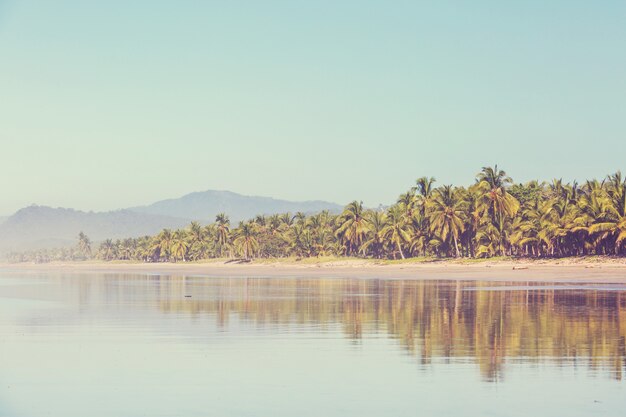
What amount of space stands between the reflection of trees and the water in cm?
8

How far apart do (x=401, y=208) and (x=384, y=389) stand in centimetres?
11570

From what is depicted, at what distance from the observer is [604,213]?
267ft

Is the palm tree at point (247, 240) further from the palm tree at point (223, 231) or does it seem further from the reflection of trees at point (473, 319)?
the reflection of trees at point (473, 319)

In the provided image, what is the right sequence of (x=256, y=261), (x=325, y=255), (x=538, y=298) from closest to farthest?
(x=538, y=298), (x=325, y=255), (x=256, y=261)

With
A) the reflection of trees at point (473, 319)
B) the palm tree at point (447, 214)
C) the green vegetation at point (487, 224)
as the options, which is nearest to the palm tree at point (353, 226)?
the green vegetation at point (487, 224)

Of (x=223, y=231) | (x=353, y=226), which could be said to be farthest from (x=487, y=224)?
(x=223, y=231)

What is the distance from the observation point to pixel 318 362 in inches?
725

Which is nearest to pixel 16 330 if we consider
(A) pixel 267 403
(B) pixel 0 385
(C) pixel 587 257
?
(B) pixel 0 385

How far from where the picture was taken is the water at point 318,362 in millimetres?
13609

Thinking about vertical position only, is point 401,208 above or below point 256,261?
above

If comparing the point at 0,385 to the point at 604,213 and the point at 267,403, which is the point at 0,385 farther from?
the point at 604,213

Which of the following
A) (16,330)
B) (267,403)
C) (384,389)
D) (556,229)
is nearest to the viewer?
(267,403)

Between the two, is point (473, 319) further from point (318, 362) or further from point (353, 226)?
point (353, 226)

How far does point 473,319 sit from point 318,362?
11.2 meters
